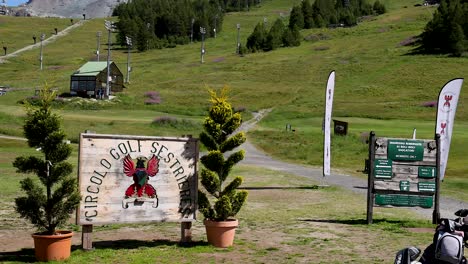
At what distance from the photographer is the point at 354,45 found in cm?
12656

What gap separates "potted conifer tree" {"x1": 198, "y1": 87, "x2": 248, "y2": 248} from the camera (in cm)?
1331

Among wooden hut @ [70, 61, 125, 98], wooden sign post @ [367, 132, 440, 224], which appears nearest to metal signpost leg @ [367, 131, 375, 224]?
wooden sign post @ [367, 132, 440, 224]

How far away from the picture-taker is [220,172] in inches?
541

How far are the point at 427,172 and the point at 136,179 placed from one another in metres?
9.28

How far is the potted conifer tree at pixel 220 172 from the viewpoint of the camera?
1331cm

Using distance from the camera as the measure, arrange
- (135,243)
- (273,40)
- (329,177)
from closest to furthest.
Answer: (135,243)
(329,177)
(273,40)

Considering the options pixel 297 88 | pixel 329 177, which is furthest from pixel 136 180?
pixel 297 88

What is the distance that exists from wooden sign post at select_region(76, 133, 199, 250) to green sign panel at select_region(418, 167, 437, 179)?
7.56 metres

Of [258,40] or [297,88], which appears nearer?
[297,88]

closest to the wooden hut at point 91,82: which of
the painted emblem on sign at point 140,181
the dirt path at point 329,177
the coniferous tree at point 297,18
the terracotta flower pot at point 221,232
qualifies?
the dirt path at point 329,177

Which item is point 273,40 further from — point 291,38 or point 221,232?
point 221,232

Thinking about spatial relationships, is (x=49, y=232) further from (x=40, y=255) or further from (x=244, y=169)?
(x=244, y=169)

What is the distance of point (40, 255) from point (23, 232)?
365 cm

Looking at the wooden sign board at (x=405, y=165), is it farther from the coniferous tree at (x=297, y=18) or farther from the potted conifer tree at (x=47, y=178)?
the coniferous tree at (x=297, y=18)
